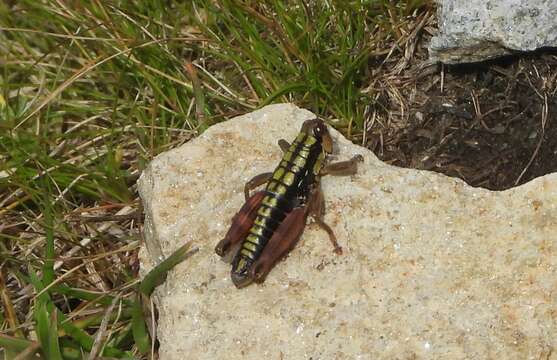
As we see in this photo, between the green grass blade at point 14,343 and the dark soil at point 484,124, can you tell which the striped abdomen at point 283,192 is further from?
the green grass blade at point 14,343

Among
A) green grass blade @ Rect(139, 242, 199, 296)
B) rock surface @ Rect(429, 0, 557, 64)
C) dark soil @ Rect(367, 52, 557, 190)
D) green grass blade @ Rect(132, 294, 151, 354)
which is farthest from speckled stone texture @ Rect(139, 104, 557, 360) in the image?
rock surface @ Rect(429, 0, 557, 64)

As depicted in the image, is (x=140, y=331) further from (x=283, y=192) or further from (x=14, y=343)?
(x=283, y=192)

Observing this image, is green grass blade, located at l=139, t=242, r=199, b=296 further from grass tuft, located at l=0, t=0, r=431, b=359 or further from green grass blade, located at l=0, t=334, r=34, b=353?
green grass blade, located at l=0, t=334, r=34, b=353

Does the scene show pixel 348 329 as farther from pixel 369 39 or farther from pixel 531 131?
pixel 369 39

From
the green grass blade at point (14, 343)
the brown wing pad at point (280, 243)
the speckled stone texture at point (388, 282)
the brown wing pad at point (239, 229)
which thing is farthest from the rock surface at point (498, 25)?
the green grass blade at point (14, 343)

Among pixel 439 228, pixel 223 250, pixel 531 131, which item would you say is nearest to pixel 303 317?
pixel 223 250

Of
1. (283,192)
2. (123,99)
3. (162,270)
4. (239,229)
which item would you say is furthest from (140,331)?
(123,99)
